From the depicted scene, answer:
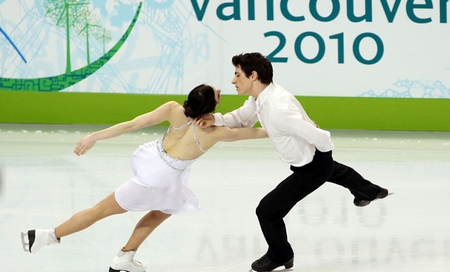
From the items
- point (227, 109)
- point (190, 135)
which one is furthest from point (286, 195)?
point (227, 109)

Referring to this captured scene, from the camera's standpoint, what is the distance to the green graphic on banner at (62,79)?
34.9ft

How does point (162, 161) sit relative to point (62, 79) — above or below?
above

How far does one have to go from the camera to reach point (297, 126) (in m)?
4.09

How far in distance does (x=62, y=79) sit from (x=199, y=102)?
6.86m

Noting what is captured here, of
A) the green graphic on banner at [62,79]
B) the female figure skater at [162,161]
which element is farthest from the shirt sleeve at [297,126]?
the green graphic on banner at [62,79]

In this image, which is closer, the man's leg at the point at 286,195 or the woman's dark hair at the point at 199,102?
the woman's dark hair at the point at 199,102

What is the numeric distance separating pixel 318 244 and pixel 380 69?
18.3 ft

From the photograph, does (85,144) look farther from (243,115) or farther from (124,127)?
(243,115)

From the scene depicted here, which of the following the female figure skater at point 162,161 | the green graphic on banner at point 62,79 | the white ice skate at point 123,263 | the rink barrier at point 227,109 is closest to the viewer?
the female figure skater at point 162,161

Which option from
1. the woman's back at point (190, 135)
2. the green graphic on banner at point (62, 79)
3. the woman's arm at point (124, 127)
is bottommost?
the green graphic on banner at point (62, 79)

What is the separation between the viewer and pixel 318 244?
504 centimetres

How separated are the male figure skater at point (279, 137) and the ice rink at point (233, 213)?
0.25 metres

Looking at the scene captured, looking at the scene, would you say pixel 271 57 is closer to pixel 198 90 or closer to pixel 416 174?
pixel 416 174

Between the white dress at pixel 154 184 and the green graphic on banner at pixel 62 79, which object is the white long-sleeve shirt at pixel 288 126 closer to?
the white dress at pixel 154 184
